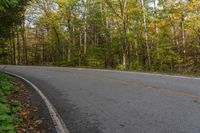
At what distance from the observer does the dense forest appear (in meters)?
28.6

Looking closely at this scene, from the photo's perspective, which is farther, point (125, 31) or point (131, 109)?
point (125, 31)

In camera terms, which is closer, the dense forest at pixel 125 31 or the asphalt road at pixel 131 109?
the asphalt road at pixel 131 109

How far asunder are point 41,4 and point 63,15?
500 centimetres

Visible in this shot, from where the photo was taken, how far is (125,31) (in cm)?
2886

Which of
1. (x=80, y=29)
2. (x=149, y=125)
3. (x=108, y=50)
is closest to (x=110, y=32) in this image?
(x=108, y=50)

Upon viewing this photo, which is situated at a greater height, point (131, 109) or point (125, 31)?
point (125, 31)

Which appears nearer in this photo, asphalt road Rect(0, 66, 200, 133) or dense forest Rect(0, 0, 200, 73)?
asphalt road Rect(0, 66, 200, 133)

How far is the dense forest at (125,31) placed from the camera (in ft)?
93.8

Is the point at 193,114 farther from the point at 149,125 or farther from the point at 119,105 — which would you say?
the point at 119,105

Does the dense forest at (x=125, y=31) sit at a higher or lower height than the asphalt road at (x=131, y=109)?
higher

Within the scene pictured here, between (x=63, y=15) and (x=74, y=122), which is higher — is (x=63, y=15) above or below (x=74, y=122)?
above

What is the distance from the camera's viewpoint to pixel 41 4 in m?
42.4

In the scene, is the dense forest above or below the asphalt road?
above

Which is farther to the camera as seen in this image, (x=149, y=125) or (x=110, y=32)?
(x=110, y=32)
